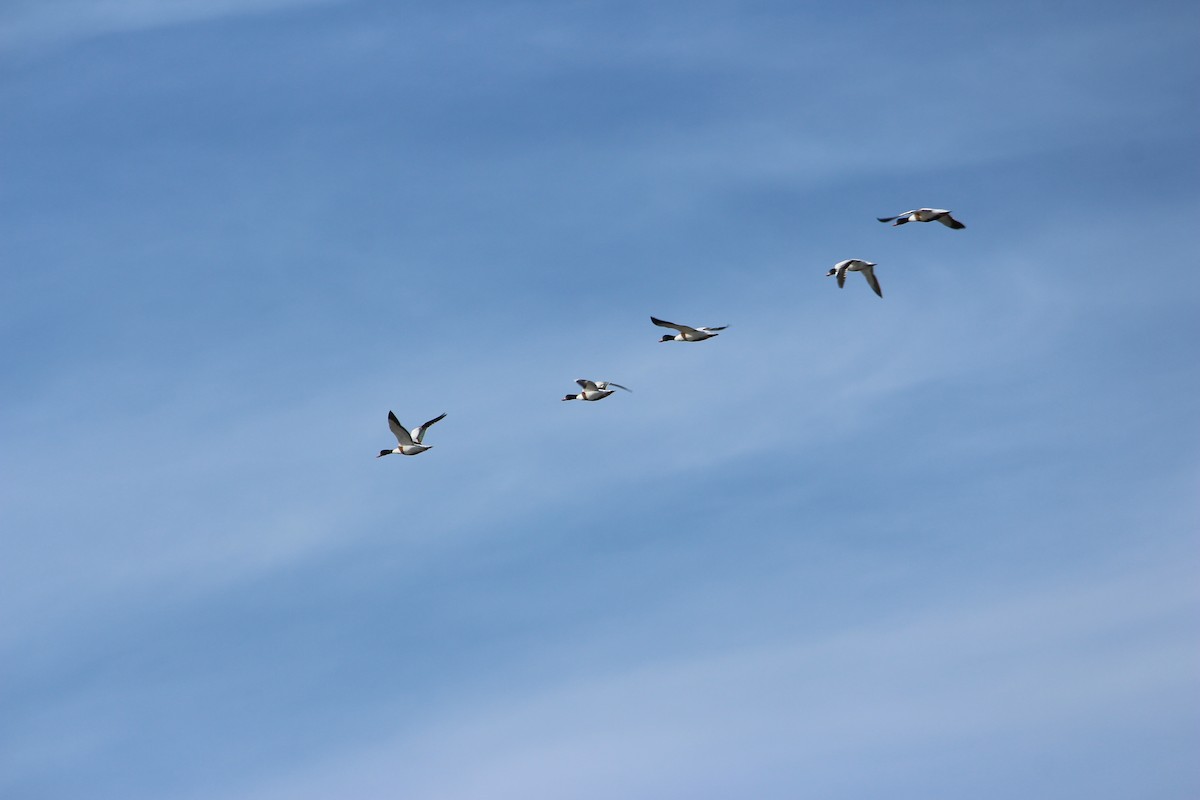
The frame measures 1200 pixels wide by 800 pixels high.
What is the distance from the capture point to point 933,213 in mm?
69625

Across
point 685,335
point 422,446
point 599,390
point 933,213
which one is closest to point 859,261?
point 933,213

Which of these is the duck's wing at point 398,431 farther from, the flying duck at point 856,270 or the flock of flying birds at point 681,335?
the flying duck at point 856,270

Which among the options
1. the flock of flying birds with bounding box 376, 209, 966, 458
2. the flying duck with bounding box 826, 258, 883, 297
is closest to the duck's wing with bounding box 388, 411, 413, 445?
the flock of flying birds with bounding box 376, 209, 966, 458

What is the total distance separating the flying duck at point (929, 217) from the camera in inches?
2726

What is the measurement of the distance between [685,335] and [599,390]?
5191 mm

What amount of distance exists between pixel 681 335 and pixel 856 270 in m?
9.29

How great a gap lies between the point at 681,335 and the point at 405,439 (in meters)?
14.7

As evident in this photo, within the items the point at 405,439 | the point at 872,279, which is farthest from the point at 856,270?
the point at 405,439

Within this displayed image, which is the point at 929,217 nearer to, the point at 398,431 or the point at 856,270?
the point at 856,270

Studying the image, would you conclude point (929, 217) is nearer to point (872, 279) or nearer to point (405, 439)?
point (872, 279)

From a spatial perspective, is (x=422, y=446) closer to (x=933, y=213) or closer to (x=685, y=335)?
(x=685, y=335)

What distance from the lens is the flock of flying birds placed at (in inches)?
2734

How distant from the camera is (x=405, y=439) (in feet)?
237

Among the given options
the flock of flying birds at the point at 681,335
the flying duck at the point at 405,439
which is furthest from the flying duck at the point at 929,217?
the flying duck at the point at 405,439
